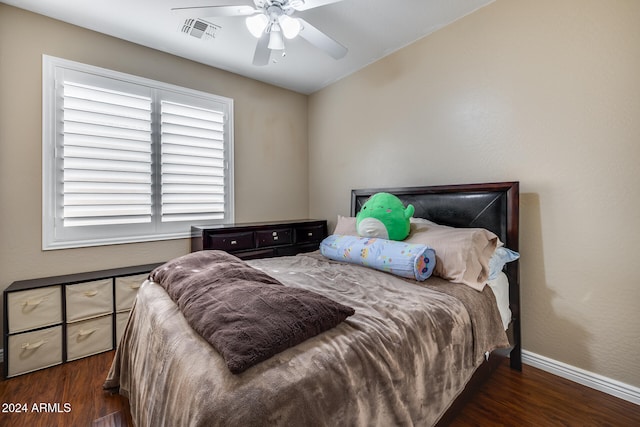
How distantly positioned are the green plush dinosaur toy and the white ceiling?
1.48m

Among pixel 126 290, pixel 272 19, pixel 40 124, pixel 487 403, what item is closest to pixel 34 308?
pixel 126 290

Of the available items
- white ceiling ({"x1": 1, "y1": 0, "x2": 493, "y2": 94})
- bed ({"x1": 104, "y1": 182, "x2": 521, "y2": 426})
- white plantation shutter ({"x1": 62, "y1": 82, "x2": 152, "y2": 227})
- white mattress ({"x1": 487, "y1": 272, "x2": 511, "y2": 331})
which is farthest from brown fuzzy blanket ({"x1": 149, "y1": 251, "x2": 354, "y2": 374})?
white ceiling ({"x1": 1, "y1": 0, "x2": 493, "y2": 94})

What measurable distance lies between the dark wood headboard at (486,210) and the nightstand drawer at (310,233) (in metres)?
1.33

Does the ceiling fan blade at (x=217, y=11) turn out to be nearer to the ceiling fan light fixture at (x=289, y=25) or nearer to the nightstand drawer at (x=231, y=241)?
the ceiling fan light fixture at (x=289, y=25)

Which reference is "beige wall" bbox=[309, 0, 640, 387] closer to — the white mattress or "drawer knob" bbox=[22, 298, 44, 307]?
the white mattress

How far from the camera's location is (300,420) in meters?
0.78

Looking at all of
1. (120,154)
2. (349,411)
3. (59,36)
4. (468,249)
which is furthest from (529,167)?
(59,36)

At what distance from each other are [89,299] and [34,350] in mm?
437

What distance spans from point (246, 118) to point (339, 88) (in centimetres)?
121

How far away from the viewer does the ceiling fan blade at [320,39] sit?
1.86m

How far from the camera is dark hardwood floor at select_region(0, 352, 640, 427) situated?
1.53 metres

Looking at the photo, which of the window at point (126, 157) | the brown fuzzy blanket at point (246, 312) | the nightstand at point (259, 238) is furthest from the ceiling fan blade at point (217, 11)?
the nightstand at point (259, 238)

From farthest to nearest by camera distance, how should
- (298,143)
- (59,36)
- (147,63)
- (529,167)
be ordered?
(298,143) < (147,63) < (59,36) < (529,167)

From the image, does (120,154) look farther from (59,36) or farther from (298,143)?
(298,143)
